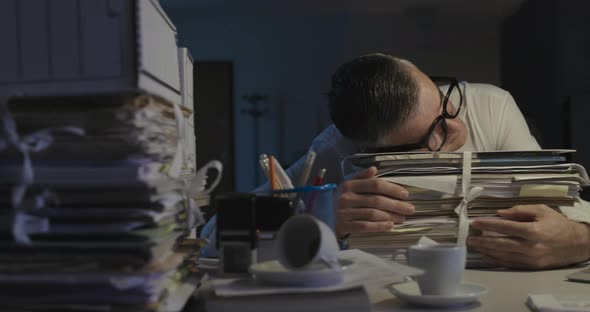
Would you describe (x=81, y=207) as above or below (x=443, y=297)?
above

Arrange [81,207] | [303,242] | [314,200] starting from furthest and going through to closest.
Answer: [314,200], [303,242], [81,207]

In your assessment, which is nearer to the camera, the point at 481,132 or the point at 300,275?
the point at 300,275

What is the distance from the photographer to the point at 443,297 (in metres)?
0.79

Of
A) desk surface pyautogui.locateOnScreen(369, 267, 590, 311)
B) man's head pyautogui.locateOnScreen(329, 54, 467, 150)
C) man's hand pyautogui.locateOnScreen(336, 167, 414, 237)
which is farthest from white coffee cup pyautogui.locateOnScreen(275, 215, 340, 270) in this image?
man's head pyautogui.locateOnScreen(329, 54, 467, 150)

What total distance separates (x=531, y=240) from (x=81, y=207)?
80 centimetres

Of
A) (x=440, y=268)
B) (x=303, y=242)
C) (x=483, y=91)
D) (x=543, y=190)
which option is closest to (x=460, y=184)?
(x=543, y=190)

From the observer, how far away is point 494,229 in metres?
1.12

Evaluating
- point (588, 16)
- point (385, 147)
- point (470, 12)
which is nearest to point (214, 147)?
point (470, 12)

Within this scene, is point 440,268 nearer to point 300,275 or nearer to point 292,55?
point 300,275

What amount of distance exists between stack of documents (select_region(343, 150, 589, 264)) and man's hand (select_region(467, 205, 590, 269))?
0.03 metres

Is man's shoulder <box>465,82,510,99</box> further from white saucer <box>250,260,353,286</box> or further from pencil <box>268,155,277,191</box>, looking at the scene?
white saucer <box>250,260,353,286</box>

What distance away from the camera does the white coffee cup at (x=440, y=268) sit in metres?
0.81

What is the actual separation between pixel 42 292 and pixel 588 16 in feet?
16.6

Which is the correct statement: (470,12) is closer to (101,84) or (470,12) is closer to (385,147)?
(385,147)
